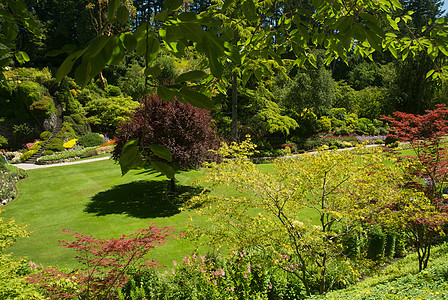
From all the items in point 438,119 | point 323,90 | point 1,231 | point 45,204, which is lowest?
point 45,204

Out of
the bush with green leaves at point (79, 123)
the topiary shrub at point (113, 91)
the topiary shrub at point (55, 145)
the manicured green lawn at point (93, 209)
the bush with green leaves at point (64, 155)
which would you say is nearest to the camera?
the manicured green lawn at point (93, 209)

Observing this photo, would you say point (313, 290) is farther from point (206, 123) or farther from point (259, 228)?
point (206, 123)

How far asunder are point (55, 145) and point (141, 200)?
11.7 metres

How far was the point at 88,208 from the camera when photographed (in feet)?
30.6

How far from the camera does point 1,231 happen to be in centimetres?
434

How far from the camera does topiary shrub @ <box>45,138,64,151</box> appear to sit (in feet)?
58.5

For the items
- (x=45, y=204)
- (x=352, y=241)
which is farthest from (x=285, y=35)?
(x=45, y=204)

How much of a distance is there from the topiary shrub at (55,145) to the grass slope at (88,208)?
4174 mm

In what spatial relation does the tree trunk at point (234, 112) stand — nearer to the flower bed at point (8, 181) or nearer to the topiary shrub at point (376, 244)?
the topiary shrub at point (376, 244)

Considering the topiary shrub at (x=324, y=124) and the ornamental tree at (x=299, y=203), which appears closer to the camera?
the ornamental tree at (x=299, y=203)

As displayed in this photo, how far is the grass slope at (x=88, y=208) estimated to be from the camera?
6715 millimetres

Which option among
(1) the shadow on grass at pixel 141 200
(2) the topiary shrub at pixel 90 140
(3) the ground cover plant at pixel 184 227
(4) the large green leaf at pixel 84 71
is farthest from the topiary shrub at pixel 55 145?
(4) the large green leaf at pixel 84 71

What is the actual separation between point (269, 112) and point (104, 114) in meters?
14.2

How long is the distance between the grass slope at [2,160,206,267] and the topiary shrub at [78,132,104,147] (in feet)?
19.5
